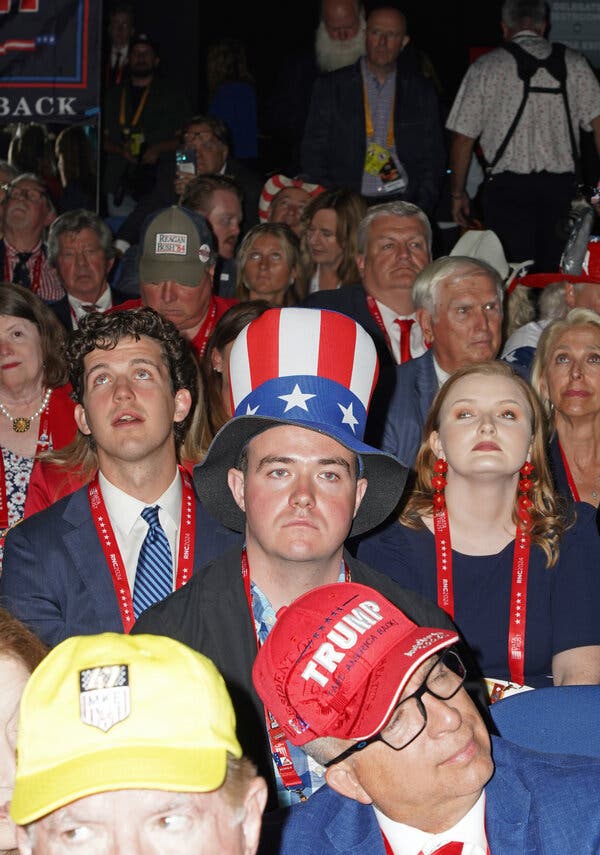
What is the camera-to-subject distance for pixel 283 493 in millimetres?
2848

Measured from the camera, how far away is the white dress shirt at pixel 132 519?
3.47 metres

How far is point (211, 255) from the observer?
5922mm

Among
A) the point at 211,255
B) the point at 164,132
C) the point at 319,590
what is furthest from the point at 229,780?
the point at 164,132

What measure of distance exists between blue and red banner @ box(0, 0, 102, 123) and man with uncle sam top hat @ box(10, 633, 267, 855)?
215 inches

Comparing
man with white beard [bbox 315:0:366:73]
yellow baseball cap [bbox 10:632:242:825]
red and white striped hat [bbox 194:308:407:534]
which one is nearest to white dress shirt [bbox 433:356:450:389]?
red and white striped hat [bbox 194:308:407:534]

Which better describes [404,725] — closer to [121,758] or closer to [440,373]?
[121,758]

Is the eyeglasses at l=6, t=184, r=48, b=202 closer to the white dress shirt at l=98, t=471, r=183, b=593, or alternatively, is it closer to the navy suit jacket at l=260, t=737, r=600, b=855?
the white dress shirt at l=98, t=471, r=183, b=593

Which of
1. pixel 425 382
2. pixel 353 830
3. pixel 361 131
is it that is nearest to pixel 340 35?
pixel 361 131

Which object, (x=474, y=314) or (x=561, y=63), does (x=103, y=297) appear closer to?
(x=474, y=314)

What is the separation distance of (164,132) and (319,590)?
7.24m

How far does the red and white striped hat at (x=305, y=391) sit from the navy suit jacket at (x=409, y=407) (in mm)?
1419

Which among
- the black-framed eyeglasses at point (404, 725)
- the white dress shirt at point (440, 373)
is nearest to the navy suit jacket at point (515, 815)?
the black-framed eyeglasses at point (404, 725)

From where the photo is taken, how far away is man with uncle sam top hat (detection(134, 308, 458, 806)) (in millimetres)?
2809

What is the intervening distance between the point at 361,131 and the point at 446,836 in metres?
5.89
